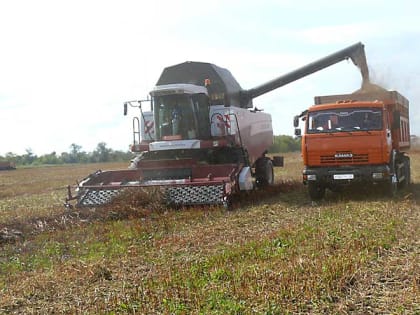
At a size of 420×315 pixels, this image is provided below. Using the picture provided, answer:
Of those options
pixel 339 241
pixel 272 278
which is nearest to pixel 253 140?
pixel 339 241

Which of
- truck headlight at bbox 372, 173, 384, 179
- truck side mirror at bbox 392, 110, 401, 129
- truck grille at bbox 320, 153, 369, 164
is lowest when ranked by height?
truck headlight at bbox 372, 173, 384, 179

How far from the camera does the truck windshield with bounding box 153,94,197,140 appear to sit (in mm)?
15367

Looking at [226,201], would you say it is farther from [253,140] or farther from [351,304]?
[351,304]

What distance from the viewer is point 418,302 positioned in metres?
5.00

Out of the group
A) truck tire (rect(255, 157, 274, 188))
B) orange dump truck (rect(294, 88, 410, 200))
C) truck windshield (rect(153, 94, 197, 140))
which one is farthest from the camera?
truck tire (rect(255, 157, 274, 188))

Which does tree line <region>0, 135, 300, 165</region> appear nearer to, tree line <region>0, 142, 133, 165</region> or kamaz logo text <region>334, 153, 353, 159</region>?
tree line <region>0, 142, 133, 165</region>

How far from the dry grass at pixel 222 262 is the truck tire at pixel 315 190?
1.32 meters

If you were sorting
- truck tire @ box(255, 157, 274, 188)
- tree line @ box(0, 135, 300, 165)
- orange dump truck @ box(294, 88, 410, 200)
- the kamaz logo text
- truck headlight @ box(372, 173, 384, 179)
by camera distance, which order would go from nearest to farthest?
truck headlight @ box(372, 173, 384, 179), orange dump truck @ box(294, 88, 410, 200), the kamaz logo text, truck tire @ box(255, 157, 274, 188), tree line @ box(0, 135, 300, 165)

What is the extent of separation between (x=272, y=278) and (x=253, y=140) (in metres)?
11.5

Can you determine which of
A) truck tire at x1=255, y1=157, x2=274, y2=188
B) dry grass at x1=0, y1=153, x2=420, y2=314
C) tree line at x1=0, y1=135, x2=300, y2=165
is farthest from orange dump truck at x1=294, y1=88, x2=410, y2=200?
tree line at x1=0, y1=135, x2=300, y2=165

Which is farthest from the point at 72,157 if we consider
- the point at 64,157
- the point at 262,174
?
the point at 262,174

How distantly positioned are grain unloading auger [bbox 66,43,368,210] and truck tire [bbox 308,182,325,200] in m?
1.52

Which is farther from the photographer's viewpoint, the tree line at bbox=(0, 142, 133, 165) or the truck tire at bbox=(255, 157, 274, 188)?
the tree line at bbox=(0, 142, 133, 165)

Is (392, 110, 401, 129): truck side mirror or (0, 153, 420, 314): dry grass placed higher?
(392, 110, 401, 129): truck side mirror
